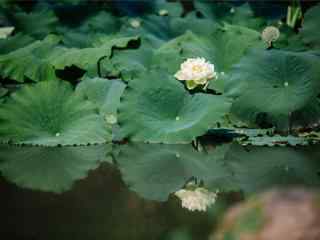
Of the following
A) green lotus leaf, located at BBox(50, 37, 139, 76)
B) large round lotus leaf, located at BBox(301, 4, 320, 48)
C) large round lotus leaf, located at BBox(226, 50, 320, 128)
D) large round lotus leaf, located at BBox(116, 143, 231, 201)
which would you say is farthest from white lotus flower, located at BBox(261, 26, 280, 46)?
large round lotus leaf, located at BBox(116, 143, 231, 201)

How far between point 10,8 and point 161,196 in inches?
124

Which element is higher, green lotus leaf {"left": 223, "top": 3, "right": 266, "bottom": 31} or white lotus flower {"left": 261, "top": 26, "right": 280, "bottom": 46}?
white lotus flower {"left": 261, "top": 26, "right": 280, "bottom": 46}

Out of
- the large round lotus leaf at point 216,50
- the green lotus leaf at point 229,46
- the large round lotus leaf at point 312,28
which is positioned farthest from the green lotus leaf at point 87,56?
the large round lotus leaf at point 312,28

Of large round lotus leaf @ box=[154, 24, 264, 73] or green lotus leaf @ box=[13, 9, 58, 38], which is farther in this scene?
green lotus leaf @ box=[13, 9, 58, 38]

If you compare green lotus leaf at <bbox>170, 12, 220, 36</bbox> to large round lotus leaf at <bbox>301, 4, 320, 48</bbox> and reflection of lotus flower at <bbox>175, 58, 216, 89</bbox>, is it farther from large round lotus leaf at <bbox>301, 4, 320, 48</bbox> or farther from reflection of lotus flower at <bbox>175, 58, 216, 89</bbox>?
reflection of lotus flower at <bbox>175, 58, 216, 89</bbox>

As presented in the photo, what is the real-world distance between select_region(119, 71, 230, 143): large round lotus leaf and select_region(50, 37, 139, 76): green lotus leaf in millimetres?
519

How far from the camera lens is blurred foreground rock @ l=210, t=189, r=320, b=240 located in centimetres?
152

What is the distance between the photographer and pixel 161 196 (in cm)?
268

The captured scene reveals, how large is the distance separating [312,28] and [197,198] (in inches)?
74.4

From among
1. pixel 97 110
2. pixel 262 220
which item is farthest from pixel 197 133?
pixel 262 220

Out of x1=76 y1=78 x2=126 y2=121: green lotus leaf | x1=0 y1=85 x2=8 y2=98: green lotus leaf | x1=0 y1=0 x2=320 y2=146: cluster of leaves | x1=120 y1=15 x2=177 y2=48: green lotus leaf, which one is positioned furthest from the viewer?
x1=120 y1=15 x2=177 y2=48: green lotus leaf

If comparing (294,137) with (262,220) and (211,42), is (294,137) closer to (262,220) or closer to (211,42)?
(211,42)

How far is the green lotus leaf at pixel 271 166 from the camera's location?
9.25 ft

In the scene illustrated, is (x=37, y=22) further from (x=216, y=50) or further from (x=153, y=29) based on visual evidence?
(x=216, y=50)
